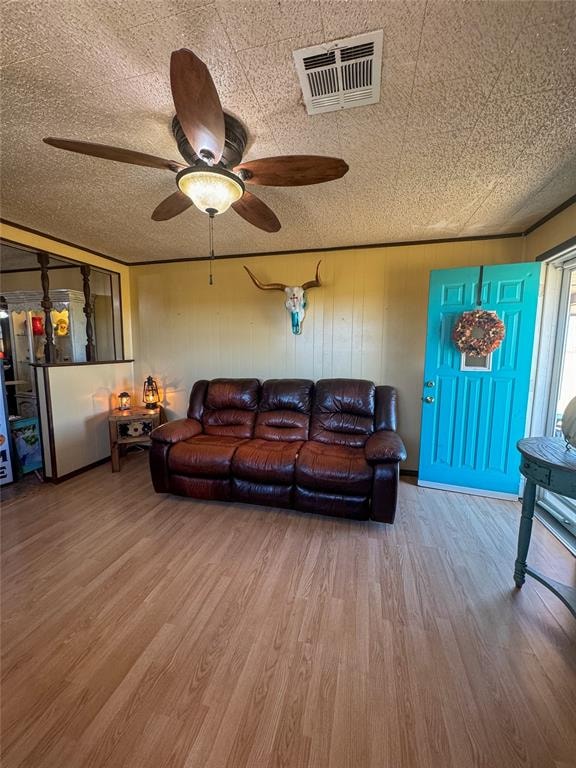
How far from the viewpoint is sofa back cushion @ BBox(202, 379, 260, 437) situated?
10.4 feet

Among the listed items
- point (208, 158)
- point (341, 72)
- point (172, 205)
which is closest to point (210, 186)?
point (208, 158)

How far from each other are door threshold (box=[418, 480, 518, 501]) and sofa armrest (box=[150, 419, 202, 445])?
2334 mm

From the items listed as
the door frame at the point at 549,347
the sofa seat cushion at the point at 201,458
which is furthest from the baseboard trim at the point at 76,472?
the door frame at the point at 549,347

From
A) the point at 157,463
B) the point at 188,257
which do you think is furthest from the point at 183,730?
the point at 188,257

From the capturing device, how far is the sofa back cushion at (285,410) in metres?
3.00

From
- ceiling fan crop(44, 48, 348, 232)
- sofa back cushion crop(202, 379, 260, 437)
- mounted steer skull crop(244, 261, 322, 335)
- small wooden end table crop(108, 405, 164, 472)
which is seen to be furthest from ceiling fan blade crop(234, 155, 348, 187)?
small wooden end table crop(108, 405, 164, 472)

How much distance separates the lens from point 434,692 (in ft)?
3.90

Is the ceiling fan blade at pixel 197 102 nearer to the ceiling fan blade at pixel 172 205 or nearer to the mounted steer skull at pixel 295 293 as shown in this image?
the ceiling fan blade at pixel 172 205

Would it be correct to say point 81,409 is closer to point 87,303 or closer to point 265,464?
point 87,303

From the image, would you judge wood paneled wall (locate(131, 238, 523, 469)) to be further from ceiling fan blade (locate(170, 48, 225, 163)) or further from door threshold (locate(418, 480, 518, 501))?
ceiling fan blade (locate(170, 48, 225, 163))

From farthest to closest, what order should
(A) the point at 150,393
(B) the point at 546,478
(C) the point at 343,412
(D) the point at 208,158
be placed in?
(A) the point at 150,393
(C) the point at 343,412
(B) the point at 546,478
(D) the point at 208,158

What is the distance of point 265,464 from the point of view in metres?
2.45

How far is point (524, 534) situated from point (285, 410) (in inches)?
81.5

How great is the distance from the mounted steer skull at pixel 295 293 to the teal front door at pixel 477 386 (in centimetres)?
119
